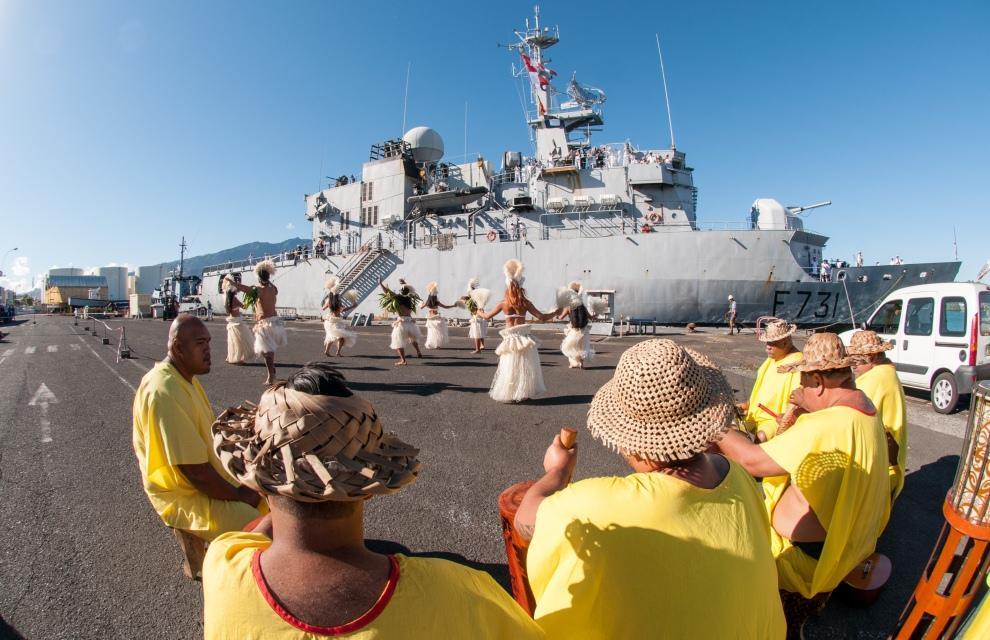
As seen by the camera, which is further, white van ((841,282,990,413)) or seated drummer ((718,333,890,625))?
white van ((841,282,990,413))

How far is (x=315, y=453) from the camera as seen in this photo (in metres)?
1.15

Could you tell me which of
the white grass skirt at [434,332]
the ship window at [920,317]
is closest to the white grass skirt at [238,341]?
the white grass skirt at [434,332]

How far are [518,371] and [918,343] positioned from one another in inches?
275

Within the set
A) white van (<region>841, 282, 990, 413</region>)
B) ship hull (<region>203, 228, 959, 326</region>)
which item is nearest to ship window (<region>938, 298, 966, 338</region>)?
white van (<region>841, 282, 990, 413</region>)

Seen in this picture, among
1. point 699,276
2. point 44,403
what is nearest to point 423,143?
point 699,276

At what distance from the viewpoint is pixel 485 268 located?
83.6 feet

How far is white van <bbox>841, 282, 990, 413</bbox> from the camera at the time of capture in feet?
24.7

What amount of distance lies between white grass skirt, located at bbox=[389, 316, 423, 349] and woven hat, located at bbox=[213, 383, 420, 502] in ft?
35.9

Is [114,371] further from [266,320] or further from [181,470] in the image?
[181,470]

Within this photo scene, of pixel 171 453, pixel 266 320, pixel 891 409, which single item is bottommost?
pixel 171 453

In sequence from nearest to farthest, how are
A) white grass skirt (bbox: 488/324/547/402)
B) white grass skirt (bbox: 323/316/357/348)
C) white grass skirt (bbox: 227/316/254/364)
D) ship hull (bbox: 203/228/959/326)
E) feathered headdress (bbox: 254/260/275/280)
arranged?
white grass skirt (bbox: 488/324/547/402), feathered headdress (bbox: 254/260/275/280), white grass skirt (bbox: 227/316/254/364), white grass skirt (bbox: 323/316/357/348), ship hull (bbox: 203/228/959/326)

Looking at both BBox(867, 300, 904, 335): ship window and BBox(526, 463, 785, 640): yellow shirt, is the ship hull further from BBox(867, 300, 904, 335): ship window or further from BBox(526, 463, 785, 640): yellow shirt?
BBox(526, 463, 785, 640): yellow shirt

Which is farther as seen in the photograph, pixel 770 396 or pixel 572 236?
pixel 572 236

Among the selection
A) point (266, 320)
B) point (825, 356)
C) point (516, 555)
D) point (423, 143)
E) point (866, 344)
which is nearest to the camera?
point (516, 555)
